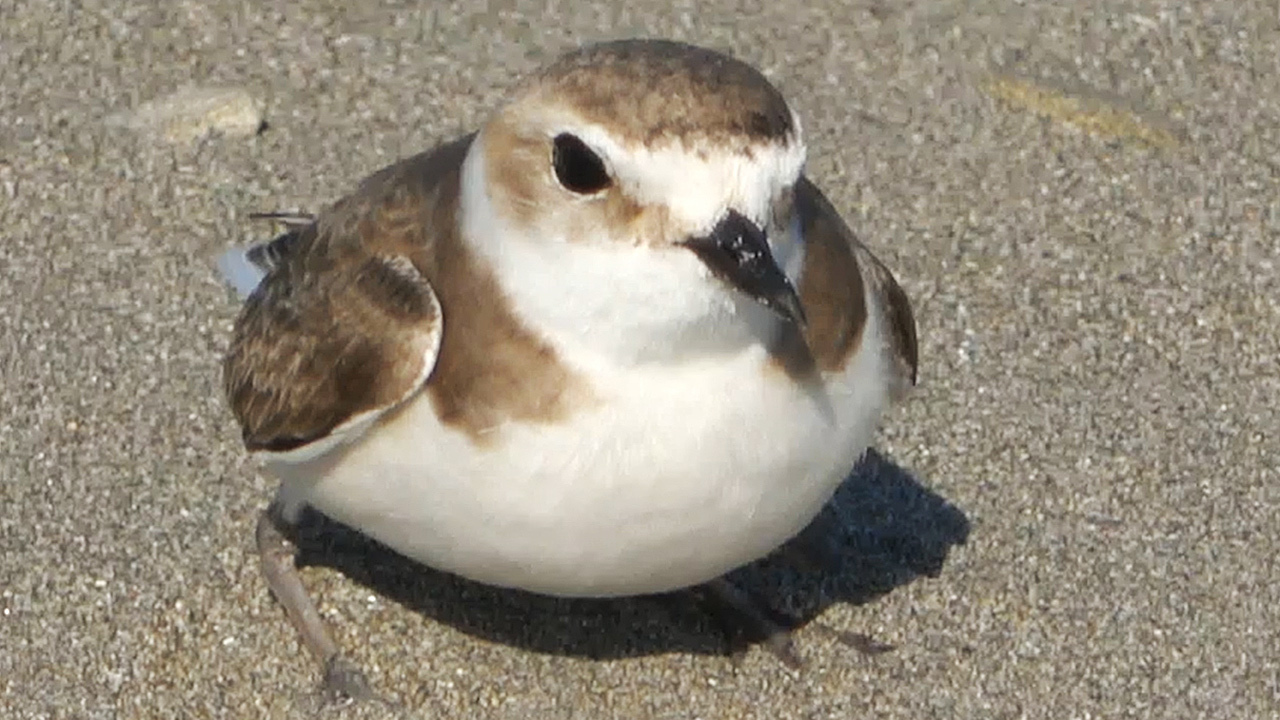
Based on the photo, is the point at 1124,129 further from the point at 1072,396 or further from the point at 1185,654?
the point at 1185,654

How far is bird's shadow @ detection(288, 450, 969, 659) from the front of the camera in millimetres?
5477

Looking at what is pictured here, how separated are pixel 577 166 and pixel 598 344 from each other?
31cm

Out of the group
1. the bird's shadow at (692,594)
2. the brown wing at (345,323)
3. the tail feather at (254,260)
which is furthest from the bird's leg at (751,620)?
the tail feather at (254,260)

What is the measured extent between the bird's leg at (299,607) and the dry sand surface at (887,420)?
55mm

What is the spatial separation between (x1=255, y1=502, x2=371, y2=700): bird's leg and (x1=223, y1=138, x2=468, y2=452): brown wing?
28cm

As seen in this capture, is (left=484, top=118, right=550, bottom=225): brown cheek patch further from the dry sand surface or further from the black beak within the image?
the dry sand surface


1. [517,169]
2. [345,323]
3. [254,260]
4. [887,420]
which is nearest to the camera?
[517,169]

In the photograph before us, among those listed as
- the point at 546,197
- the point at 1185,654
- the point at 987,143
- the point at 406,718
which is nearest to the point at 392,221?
the point at 546,197

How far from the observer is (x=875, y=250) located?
6.61 meters

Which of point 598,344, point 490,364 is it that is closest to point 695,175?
point 598,344

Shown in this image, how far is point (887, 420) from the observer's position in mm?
6059

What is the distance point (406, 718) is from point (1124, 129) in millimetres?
2900

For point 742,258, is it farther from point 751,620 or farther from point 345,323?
point 751,620

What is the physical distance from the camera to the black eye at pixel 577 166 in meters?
4.34
